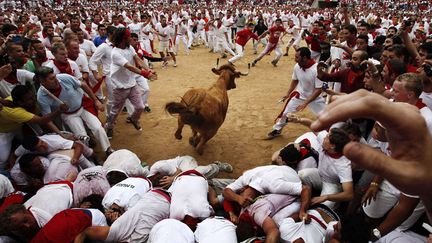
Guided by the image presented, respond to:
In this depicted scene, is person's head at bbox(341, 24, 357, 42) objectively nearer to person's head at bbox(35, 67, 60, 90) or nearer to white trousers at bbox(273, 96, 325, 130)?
white trousers at bbox(273, 96, 325, 130)

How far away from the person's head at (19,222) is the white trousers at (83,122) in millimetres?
2469

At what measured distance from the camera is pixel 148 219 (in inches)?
142

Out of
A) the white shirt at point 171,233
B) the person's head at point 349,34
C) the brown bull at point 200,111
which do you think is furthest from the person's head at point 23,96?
the person's head at point 349,34

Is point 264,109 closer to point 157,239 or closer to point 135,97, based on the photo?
point 135,97

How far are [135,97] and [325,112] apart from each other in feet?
19.7

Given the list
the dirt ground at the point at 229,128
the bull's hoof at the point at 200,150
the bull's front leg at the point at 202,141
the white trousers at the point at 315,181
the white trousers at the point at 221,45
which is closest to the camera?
the white trousers at the point at 315,181

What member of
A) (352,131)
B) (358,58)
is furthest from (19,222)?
(358,58)

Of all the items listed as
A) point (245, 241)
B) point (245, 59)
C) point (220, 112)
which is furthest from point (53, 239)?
point (245, 59)

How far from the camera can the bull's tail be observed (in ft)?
18.2

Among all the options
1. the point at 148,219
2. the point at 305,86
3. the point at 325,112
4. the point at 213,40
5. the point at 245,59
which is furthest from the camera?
the point at 213,40

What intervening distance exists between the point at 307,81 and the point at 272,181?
134 inches

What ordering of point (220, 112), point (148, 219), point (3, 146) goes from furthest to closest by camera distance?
point (220, 112) < point (3, 146) < point (148, 219)

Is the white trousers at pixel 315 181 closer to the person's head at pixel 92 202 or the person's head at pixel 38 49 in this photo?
the person's head at pixel 92 202

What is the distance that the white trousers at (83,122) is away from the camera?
5707 mm
